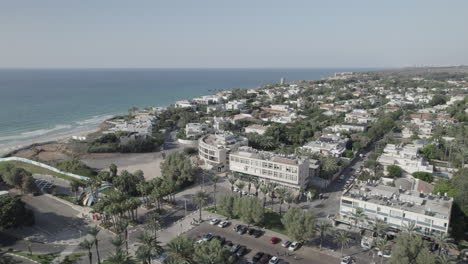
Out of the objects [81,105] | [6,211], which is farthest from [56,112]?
[6,211]

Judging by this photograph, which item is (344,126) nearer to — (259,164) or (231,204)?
(259,164)

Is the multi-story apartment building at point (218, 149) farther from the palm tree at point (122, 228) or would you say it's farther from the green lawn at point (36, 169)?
the palm tree at point (122, 228)

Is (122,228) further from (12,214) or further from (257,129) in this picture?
(257,129)

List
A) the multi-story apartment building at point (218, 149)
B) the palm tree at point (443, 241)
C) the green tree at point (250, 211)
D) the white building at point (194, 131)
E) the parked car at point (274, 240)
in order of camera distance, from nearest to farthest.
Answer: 1. the palm tree at point (443, 241)
2. the parked car at point (274, 240)
3. the green tree at point (250, 211)
4. the multi-story apartment building at point (218, 149)
5. the white building at point (194, 131)

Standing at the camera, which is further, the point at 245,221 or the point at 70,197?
the point at 70,197

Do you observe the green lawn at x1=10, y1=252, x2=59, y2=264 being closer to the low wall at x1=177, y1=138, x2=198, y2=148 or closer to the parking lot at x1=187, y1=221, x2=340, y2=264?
the parking lot at x1=187, y1=221, x2=340, y2=264

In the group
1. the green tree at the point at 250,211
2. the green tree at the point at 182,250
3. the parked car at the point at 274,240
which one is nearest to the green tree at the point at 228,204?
the green tree at the point at 250,211
